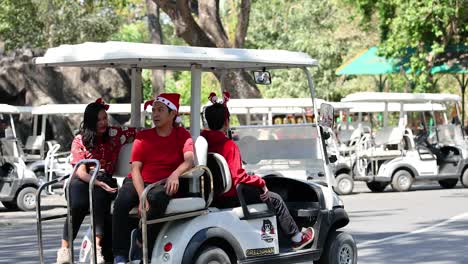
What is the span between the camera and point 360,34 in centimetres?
4272

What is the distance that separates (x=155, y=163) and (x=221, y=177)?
630mm

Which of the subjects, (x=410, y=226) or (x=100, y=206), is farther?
(x=410, y=226)

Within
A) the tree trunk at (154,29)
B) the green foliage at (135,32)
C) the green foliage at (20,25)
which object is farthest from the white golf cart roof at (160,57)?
the green foliage at (135,32)

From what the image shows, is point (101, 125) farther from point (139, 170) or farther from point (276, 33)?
point (276, 33)

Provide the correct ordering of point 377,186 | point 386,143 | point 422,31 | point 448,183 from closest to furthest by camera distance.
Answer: point 386,143 → point 377,186 → point 448,183 → point 422,31

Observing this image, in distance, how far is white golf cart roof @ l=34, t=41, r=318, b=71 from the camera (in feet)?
25.6

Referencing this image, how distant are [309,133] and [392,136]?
9.80 metres

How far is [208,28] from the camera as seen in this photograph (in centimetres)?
2538

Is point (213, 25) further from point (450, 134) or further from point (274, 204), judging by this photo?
point (274, 204)

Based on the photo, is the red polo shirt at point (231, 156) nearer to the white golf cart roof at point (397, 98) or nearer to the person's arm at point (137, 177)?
the person's arm at point (137, 177)

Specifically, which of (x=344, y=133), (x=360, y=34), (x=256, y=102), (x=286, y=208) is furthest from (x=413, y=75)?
(x=286, y=208)

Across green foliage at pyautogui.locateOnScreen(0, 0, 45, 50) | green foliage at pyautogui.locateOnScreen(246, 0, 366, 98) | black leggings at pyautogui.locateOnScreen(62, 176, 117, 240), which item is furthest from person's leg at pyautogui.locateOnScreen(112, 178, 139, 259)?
green foliage at pyautogui.locateOnScreen(246, 0, 366, 98)

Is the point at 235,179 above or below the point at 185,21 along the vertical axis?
below

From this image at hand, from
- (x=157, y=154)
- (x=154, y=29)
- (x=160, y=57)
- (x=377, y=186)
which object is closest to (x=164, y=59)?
(x=160, y=57)
